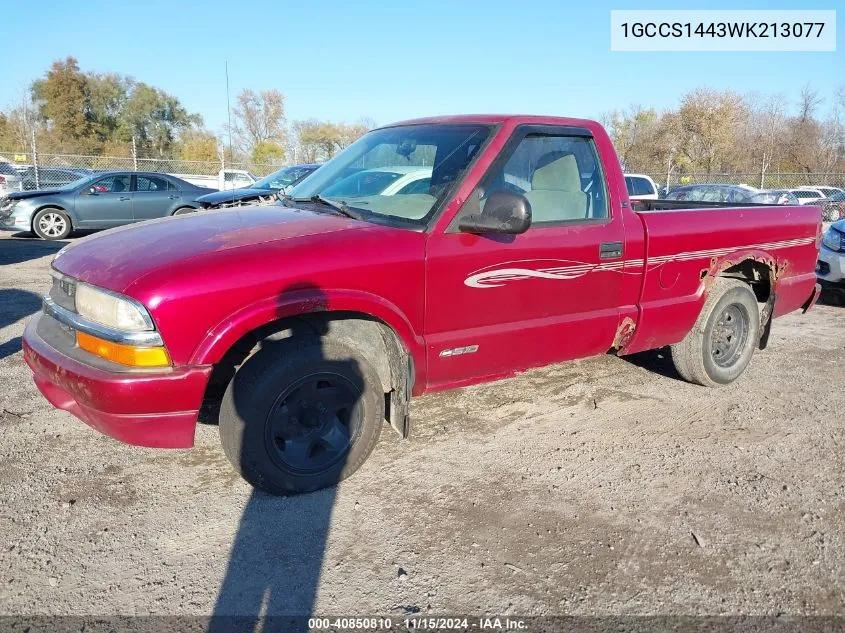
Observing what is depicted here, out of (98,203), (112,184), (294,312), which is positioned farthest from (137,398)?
(112,184)

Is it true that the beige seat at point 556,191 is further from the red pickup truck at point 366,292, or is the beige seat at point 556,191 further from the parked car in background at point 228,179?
the parked car in background at point 228,179

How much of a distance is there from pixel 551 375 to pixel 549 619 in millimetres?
2902

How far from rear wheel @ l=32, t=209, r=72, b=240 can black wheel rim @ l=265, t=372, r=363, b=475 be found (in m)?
12.3

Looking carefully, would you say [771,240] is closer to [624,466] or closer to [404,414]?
[624,466]

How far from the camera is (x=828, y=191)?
2716 centimetres

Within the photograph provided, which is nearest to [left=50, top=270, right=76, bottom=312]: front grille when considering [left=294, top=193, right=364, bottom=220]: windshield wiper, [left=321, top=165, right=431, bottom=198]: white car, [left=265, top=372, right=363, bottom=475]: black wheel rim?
[left=265, top=372, right=363, bottom=475]: black wheel rim

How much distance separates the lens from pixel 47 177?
2102 centimetres

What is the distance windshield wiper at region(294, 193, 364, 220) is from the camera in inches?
140

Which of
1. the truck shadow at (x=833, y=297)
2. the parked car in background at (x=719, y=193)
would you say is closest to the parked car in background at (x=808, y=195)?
the parked car in background at (x=719, y=193)

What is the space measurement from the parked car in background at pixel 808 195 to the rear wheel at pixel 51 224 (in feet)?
80.7

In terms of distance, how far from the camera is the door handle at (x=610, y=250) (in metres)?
3.95

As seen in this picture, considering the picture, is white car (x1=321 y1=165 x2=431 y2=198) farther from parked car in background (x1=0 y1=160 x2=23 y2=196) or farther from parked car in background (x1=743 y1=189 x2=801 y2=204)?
parked car in background (x1=743 y1=189 x2=801 y2=204)

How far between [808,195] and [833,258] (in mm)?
20339

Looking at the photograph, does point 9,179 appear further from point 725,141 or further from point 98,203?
point 725,141
